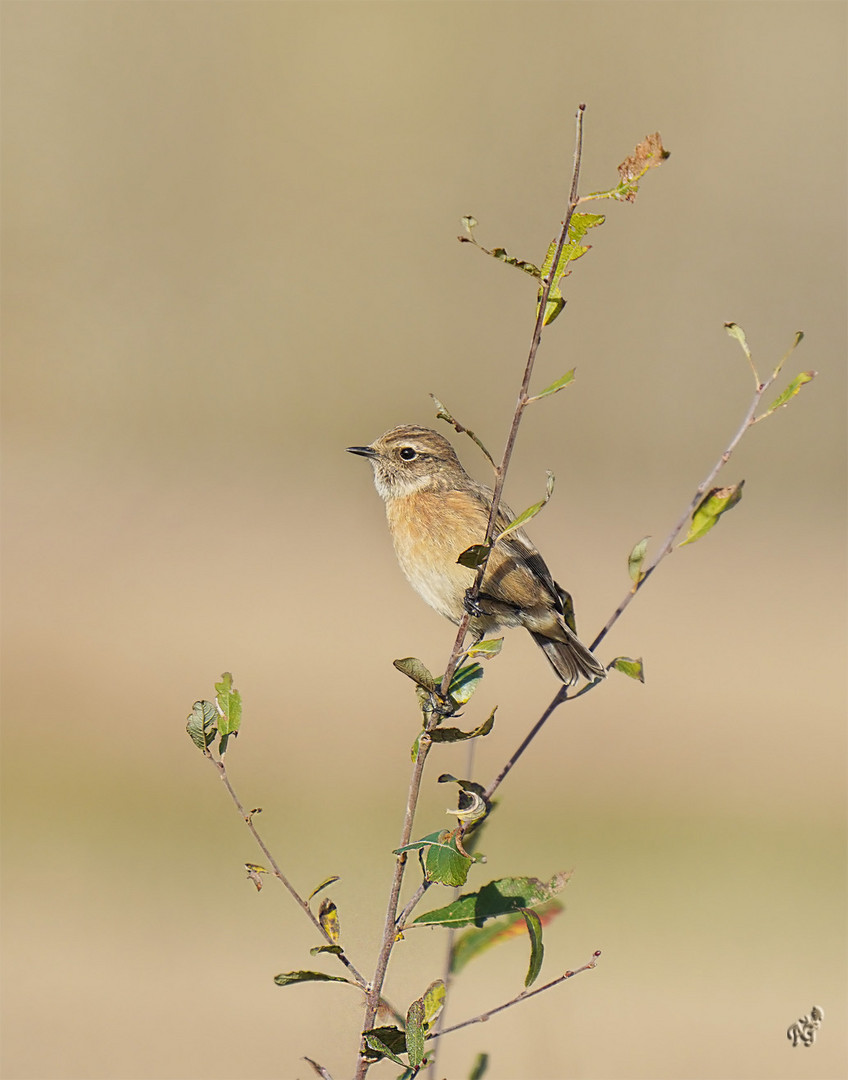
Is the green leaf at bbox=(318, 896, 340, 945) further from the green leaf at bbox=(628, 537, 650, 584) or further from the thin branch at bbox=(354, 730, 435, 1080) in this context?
the green leaf at bbox=(628, 537, 650, 584)

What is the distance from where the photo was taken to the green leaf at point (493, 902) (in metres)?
2.15

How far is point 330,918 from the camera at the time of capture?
7.38ft

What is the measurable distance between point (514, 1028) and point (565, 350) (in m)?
12.2

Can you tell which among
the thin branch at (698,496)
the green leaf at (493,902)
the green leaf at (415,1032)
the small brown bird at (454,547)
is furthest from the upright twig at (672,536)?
the small brown bird at (454,547)

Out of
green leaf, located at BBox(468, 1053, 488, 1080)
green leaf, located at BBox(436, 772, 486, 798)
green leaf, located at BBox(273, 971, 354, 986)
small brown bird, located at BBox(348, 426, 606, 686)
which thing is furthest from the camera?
small brown bird, located at BBox(348, 426, 606, 686)

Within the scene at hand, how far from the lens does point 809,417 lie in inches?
676

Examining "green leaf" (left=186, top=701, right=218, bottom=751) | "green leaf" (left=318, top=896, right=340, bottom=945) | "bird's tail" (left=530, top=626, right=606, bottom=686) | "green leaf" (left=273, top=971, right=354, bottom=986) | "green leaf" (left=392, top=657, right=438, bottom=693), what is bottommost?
"green leaf" (left=273, top=971, right=354, bottom=986)

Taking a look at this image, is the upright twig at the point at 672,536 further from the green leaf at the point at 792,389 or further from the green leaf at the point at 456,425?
the green leaf at the point at 456,425

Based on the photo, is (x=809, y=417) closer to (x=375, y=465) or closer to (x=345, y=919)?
(x=375, y=465)

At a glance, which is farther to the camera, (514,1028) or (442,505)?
(514,1028)

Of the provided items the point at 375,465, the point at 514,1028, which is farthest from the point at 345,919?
the point at 514,1028

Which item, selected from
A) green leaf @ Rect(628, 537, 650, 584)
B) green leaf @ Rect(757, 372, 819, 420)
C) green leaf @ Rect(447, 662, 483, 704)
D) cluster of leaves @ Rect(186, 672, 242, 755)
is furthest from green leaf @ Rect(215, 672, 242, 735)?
green leaf @ Rect(757, 372, 819, 420)
